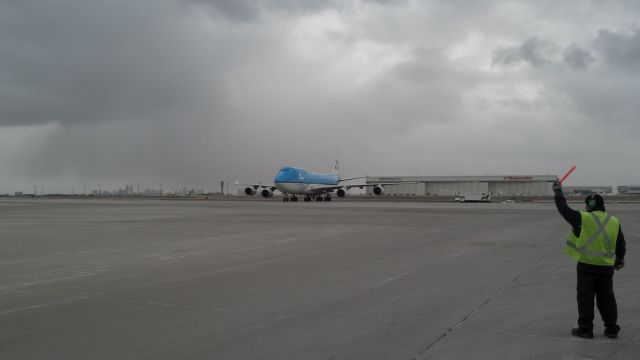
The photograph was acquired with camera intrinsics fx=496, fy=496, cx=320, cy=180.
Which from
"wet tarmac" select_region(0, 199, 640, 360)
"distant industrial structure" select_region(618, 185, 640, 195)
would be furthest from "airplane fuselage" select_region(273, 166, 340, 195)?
"distant industrial structure" select_region(618, 185, 640, 195)

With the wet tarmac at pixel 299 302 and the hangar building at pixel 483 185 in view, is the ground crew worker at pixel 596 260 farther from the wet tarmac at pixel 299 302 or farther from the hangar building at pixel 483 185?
the hangar building at pixel 483 185

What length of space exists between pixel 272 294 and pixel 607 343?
4.48 m

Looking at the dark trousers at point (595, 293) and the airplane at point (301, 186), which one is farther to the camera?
the airplane at point (301, 186)

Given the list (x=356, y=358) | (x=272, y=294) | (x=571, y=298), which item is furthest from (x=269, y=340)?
(x=571, y=298)

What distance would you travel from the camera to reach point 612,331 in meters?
5.54

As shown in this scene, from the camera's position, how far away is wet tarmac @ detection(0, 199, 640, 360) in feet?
16.8

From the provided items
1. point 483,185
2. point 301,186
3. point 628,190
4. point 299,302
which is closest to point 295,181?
point 301,186

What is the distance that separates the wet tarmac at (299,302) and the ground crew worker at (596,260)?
232mm

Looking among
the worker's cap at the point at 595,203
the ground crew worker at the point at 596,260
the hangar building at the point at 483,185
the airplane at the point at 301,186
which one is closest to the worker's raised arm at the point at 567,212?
the ground crew worker at the point at 596,260

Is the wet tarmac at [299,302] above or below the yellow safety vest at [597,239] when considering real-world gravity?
below

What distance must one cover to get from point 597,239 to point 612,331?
1.02 meters

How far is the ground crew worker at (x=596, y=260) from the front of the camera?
5.57 meters

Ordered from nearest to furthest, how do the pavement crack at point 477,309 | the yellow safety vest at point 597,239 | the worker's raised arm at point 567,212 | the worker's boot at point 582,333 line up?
the pavement crack at point 477,309
the worker's boot at point 582,333
the yellow safety vest at point 597,239
the worker's raised arm at point 567,212

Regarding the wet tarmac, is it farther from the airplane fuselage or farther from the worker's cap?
the airplane fuselage
